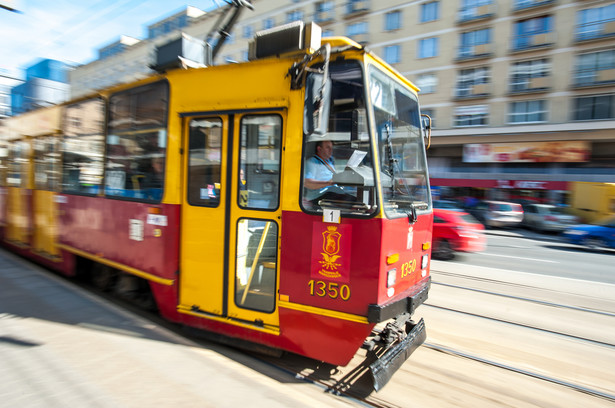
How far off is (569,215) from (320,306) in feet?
66.9

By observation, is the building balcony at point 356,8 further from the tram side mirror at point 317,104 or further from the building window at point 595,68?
the tram side mirror at point 317,104

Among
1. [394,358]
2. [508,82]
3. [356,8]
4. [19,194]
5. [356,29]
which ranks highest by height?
[356,8]

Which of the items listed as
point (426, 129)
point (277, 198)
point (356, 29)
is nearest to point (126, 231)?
point (277, 198)

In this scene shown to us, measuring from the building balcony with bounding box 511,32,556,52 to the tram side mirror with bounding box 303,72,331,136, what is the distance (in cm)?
2783

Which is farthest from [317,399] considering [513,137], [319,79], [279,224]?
[513,137]

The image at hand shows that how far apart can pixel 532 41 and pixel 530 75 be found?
6.87 ft

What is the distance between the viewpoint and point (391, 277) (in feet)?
11.0

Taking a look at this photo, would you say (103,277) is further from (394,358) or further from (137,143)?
(394,358)

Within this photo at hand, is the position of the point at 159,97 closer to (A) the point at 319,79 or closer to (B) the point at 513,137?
(A) the point at 319,79

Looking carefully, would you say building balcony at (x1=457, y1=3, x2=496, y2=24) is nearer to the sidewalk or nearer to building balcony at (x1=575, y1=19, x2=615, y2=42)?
building balcony at (x1=575, y1=19, x2=615, y2=42)

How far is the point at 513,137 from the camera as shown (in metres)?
26.5

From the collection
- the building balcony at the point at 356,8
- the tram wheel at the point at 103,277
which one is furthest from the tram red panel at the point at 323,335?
the building balcony at the point at 356,8

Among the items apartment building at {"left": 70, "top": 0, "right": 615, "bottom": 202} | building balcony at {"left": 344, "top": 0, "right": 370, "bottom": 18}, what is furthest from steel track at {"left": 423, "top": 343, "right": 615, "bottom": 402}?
building balcony at {"left": 344, "top": 0, "right": 370, "bottom": 18}

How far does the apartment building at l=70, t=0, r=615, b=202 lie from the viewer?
2389 cm
